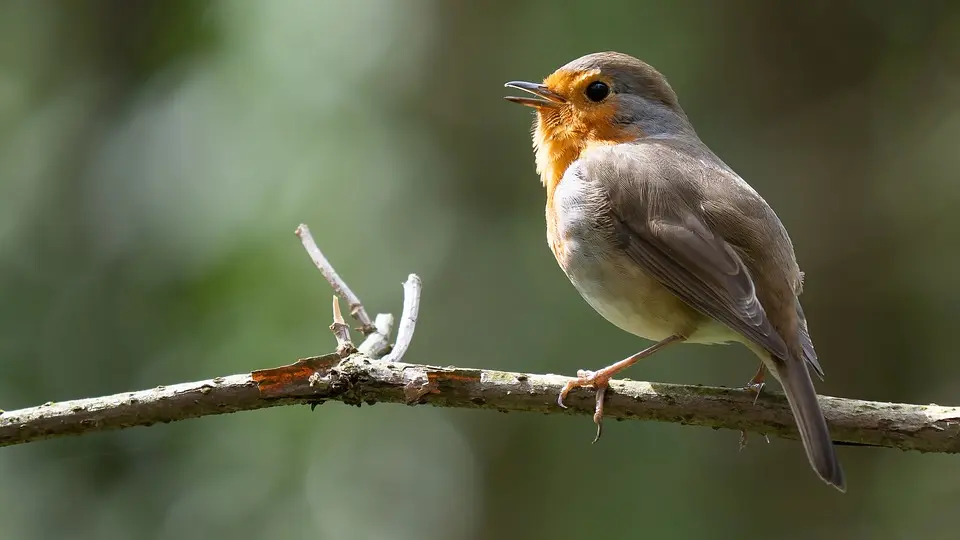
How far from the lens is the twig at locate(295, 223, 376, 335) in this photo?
3.29 meters

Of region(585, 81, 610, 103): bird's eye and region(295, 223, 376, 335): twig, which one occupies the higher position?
region(585, 81, 610, 103): bird's eye

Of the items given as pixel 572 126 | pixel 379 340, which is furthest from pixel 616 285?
pixel 572 126

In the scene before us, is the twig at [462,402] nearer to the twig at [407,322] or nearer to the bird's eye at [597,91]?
the twig at [407,322]

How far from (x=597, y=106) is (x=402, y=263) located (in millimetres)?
2057

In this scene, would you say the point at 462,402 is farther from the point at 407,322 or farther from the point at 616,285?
the point at 616,285

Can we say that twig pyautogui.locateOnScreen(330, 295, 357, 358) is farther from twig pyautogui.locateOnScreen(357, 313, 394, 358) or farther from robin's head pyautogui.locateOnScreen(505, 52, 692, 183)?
robin's head pyautogui.locateOnScreen(505, 52, 692, 183)

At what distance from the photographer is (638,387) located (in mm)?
3047

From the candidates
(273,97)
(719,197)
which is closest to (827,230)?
(719,197)

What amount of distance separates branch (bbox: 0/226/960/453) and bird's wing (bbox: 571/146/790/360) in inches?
9.7

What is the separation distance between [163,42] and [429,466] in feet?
9.37

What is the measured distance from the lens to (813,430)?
2727 millimetres

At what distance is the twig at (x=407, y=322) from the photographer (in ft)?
10.3

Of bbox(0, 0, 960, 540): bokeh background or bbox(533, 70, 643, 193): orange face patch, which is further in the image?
bbox(0, 0, 960, 540): bokeh background

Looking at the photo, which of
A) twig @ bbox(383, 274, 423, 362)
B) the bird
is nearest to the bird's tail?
the bird
